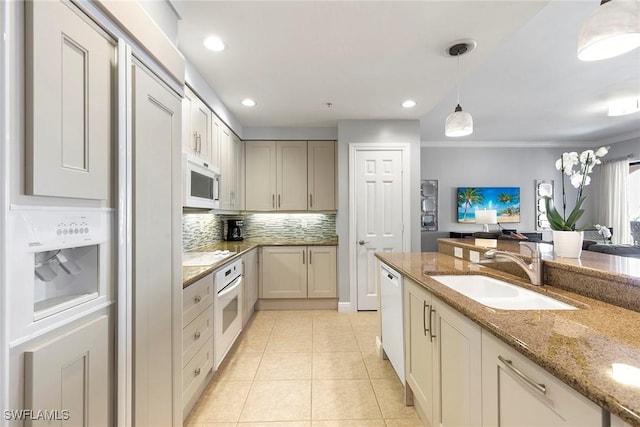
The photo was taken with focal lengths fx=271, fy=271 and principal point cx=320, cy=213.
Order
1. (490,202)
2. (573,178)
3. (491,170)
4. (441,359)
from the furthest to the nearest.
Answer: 1. (491,170)
2. (490,202)
3. (573,178)
4. (441,359)

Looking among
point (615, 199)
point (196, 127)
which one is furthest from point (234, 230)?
point (615, 199)

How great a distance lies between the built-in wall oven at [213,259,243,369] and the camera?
210 cm

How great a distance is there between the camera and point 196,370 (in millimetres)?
1761

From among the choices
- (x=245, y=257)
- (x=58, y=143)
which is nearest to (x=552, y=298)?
(x=58, y=143)

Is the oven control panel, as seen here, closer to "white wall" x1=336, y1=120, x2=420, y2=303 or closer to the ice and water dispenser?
the ice and water dispenser

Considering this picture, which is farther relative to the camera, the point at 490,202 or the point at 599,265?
the point at 490,202

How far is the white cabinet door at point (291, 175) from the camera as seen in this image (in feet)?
12.7

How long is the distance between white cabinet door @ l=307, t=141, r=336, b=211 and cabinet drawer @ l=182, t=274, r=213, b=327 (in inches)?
82.5

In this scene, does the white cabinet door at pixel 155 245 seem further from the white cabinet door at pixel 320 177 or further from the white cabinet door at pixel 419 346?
the white cabinet door at pixel 320 177

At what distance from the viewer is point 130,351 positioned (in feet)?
3.22

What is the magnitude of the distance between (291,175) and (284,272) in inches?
53.8

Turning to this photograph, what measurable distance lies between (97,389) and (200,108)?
88.9 inches

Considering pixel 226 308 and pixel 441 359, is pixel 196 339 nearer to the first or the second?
pixel 226 308

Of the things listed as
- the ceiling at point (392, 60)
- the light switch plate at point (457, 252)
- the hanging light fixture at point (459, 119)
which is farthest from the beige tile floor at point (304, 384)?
the ceiling at point (392, 60)
